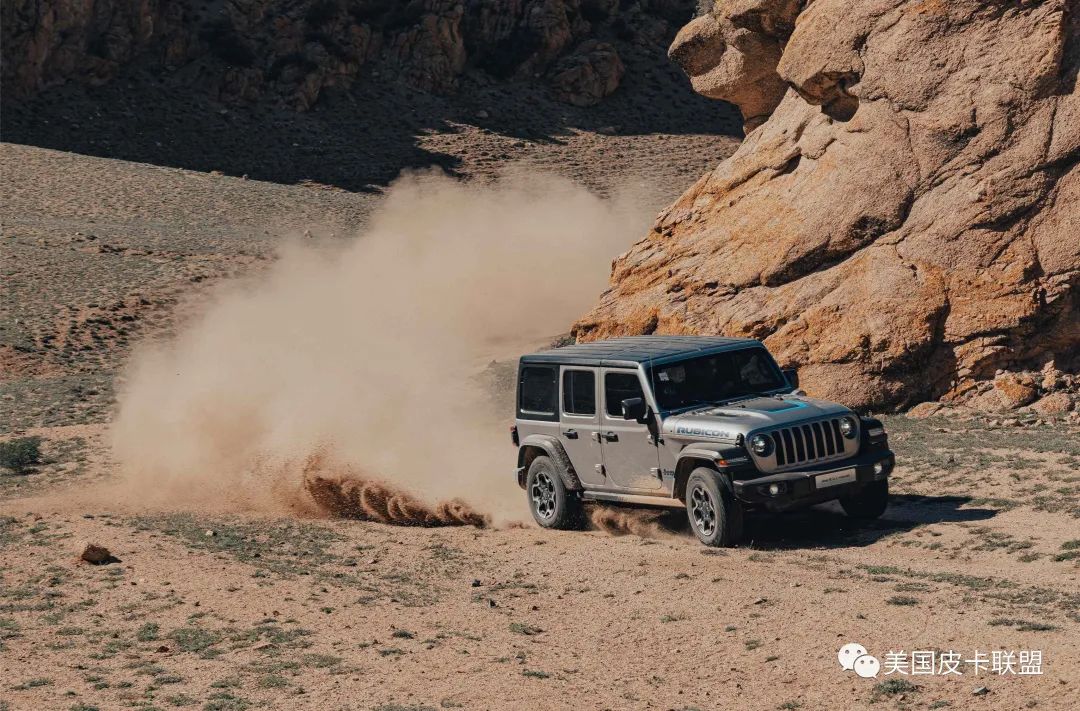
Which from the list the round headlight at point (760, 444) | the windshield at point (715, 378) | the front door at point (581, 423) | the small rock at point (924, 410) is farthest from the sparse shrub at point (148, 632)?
the small rock at point (924, 410)

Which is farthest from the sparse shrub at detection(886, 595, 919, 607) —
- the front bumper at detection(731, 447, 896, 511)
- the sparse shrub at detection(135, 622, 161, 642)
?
the sparse shrub at detection(135, 622, 161, 642)

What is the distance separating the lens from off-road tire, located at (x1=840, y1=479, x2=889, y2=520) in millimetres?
13539

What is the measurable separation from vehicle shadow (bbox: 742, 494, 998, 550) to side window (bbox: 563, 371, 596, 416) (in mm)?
2034

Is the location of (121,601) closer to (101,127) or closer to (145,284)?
(145,284)

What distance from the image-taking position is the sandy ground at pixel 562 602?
29.2 feet

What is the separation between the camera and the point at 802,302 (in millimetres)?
21141

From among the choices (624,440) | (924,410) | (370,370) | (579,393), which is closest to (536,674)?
(624,440)

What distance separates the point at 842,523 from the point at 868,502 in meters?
0.35

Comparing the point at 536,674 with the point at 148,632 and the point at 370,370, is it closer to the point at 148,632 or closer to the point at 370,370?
the point at 148,632

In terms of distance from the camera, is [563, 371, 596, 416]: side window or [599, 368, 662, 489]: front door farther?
[563, 371, 596, 416]: side window

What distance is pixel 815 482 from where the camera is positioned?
1249 cm

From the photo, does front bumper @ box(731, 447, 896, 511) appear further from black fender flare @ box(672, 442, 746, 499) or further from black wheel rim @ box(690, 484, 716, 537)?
black wheel rim @ box(690, 484, 716, 537)

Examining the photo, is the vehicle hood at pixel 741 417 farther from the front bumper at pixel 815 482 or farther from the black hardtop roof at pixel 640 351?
the black hardtop roof at pixel 640 351

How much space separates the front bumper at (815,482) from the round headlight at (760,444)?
232 mm
